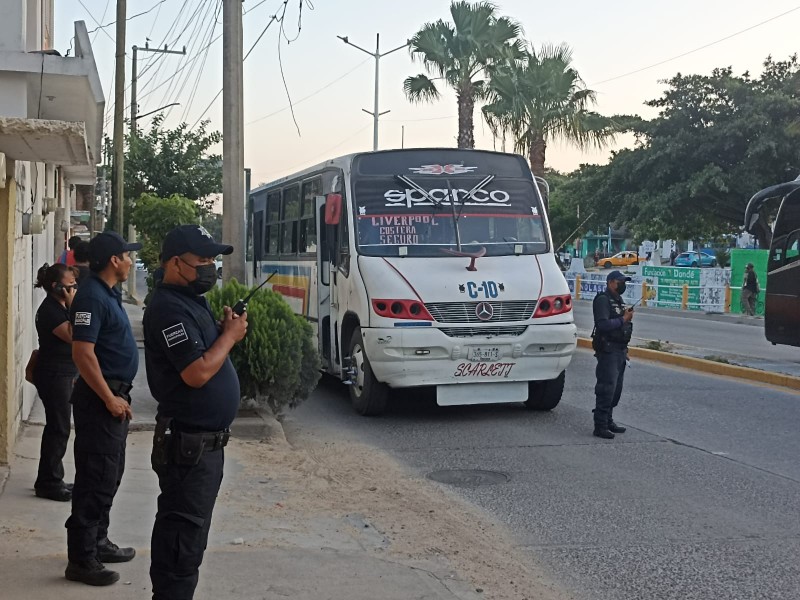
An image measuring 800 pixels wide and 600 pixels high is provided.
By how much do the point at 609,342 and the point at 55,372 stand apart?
5.03 m

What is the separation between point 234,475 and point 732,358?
34.3 ft

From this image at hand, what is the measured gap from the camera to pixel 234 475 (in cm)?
781

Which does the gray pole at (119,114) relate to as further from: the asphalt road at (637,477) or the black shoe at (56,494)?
the black shoe at (56,494)

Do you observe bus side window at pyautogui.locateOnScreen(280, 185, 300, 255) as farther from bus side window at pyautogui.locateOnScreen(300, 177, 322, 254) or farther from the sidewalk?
the sidewalk

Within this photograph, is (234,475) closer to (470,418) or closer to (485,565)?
(485,565)

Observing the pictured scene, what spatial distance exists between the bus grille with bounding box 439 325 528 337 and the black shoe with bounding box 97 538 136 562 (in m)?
5.10

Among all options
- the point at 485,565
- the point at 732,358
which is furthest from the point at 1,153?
the point at 732,358

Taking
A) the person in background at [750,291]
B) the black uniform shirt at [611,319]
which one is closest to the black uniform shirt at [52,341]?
the black uniform shirt at [611,319]

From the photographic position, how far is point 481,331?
10.2 m

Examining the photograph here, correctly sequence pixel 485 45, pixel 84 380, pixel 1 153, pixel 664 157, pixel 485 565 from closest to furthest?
pixel 84 380
pixel 485 565
pixel 1 153
pixel 485 45
pixel 664 157

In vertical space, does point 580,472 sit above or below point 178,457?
below

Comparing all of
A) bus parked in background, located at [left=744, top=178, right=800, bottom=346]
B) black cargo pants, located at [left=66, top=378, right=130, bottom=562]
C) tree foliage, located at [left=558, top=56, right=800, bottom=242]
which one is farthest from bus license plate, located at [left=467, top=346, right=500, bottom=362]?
tree foliage, located at [left=558, top=56, right=800, bottom=242]

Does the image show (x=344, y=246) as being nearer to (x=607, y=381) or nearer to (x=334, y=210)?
(x=334, y=210)

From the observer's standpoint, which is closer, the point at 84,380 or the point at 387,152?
the point at 84,380
